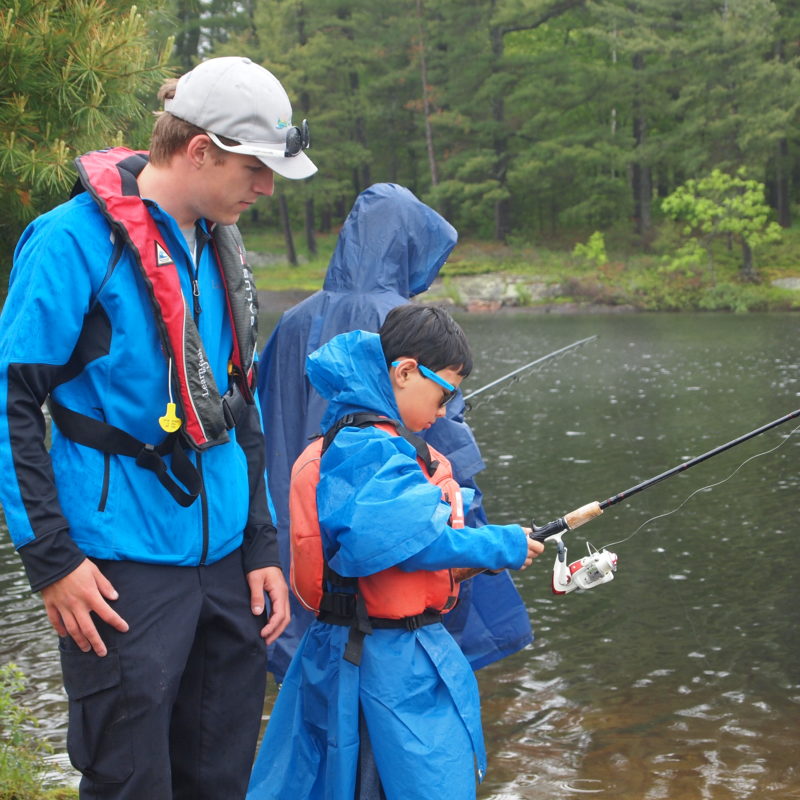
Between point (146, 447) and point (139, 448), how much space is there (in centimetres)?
1

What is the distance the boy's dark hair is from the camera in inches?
104

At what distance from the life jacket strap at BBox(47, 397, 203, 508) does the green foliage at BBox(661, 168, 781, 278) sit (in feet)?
99.6

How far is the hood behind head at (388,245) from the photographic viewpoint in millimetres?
3844

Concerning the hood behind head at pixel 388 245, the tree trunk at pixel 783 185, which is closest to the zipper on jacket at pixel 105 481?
the hood behind head at pixel 388 245

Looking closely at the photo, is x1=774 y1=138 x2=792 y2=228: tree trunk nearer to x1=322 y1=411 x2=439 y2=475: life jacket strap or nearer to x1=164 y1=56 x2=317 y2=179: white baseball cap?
x1=322 y1=411 x2=439 y2=475: life jacket strap

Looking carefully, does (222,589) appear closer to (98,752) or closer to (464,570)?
(98,752)

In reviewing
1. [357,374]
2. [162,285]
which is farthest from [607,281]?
[162,285]

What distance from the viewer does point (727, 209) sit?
106 feet

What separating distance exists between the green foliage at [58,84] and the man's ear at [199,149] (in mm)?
1510

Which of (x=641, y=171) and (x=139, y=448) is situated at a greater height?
(x=139, y=448)

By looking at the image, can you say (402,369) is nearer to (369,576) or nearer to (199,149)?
(369,576)

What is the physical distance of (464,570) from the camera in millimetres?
2715

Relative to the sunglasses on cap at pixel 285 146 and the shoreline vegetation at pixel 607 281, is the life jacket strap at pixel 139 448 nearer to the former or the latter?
the sunglasses on cap at pixel 285 146

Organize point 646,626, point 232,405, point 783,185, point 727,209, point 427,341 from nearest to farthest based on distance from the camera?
point 232,405 < point 427,341 < point 646,626 < point 727,209 < point 783,185
